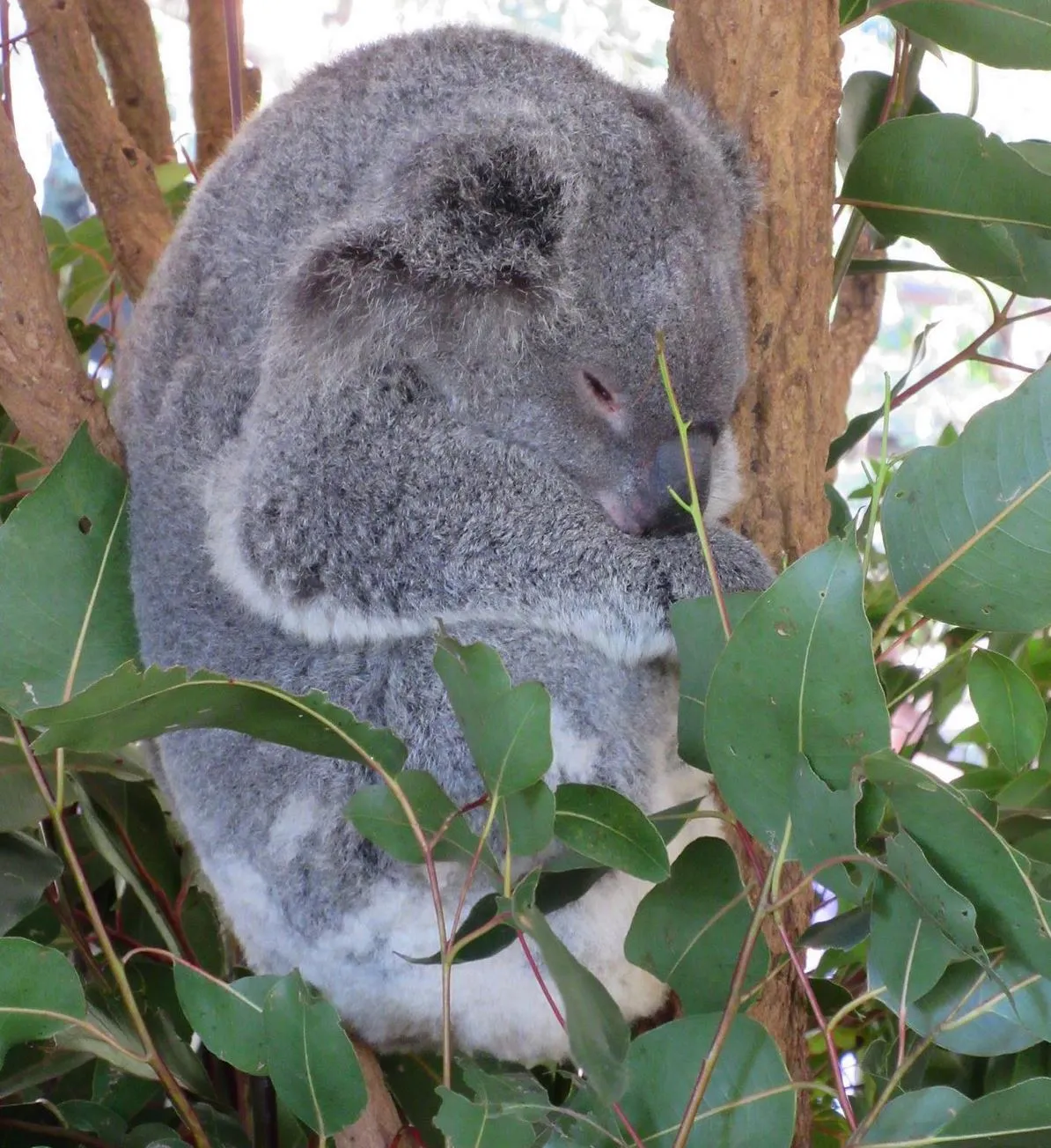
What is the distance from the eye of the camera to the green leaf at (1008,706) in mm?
1278

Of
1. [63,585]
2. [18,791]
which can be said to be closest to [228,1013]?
[18,791]

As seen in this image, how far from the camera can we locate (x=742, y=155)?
159cm

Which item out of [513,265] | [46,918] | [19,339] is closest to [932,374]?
[513,265]

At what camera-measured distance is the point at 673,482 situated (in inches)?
58.8

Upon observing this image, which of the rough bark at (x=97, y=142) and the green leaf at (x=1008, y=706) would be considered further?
the rough bark at (x=97, y=142)

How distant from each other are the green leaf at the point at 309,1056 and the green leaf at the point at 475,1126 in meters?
0.15

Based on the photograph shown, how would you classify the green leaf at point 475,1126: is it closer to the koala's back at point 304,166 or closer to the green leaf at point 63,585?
the green leaf at point 63,585

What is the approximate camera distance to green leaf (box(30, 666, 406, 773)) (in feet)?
2.88

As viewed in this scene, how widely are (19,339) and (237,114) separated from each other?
0.73 metres

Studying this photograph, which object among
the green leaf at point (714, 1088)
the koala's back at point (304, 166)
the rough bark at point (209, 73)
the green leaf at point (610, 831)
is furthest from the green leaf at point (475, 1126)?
the rough bark at point (209, 73)

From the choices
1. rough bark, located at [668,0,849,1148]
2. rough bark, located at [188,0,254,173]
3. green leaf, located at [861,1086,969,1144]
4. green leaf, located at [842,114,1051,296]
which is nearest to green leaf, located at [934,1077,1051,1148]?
green leaf, located at [861,1086,969,1144]

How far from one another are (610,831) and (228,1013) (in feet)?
1.35

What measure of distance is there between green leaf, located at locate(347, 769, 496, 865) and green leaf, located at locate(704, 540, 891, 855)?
0.25 metres

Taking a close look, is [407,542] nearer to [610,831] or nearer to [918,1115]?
[610,831]
